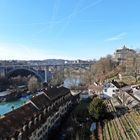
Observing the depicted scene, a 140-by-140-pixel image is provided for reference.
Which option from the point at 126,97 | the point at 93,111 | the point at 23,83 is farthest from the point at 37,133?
the point at 23,83

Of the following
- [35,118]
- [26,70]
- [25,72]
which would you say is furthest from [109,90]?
[25,72]

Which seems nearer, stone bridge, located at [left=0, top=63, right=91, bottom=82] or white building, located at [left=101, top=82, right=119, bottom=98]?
white building, located at [left=101, top=82, right=119, bottom=98]

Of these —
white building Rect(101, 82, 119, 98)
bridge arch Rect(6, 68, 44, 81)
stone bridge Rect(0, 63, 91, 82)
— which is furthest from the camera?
bridge arch Rect(6, 68, 44, 81)

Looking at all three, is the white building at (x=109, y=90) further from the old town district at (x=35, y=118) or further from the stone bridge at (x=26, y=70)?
the stone bridge at (x=26, y=70)

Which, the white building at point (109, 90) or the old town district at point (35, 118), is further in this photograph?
the white building at point (109, 90)

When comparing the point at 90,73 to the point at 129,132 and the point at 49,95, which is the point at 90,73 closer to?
the point at 49,95

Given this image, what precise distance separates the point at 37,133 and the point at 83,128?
484 cm

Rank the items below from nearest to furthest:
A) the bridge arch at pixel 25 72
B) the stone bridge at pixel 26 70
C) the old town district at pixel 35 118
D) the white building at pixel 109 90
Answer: the old town district at pixel 35 118, the white building at pixel 109 90, the stone bridge at pixel 26 70, the bridge arch at pixel 25 72

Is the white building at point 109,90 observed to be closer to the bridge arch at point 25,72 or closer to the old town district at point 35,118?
the old town district at point 35,118

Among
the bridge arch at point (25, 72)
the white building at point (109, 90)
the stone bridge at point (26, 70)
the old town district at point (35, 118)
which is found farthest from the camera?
the bridge arch at point (25, 72)

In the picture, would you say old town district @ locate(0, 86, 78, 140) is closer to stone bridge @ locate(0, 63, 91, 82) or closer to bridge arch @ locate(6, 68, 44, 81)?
stone bridge @ locate(0, 63, 91, 82)

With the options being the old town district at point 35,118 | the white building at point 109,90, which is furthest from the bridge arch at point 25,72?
the old town district at point 35,118

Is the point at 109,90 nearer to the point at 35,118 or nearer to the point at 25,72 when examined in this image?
the point at 35,118

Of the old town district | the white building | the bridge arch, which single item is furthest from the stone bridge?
the old town district
